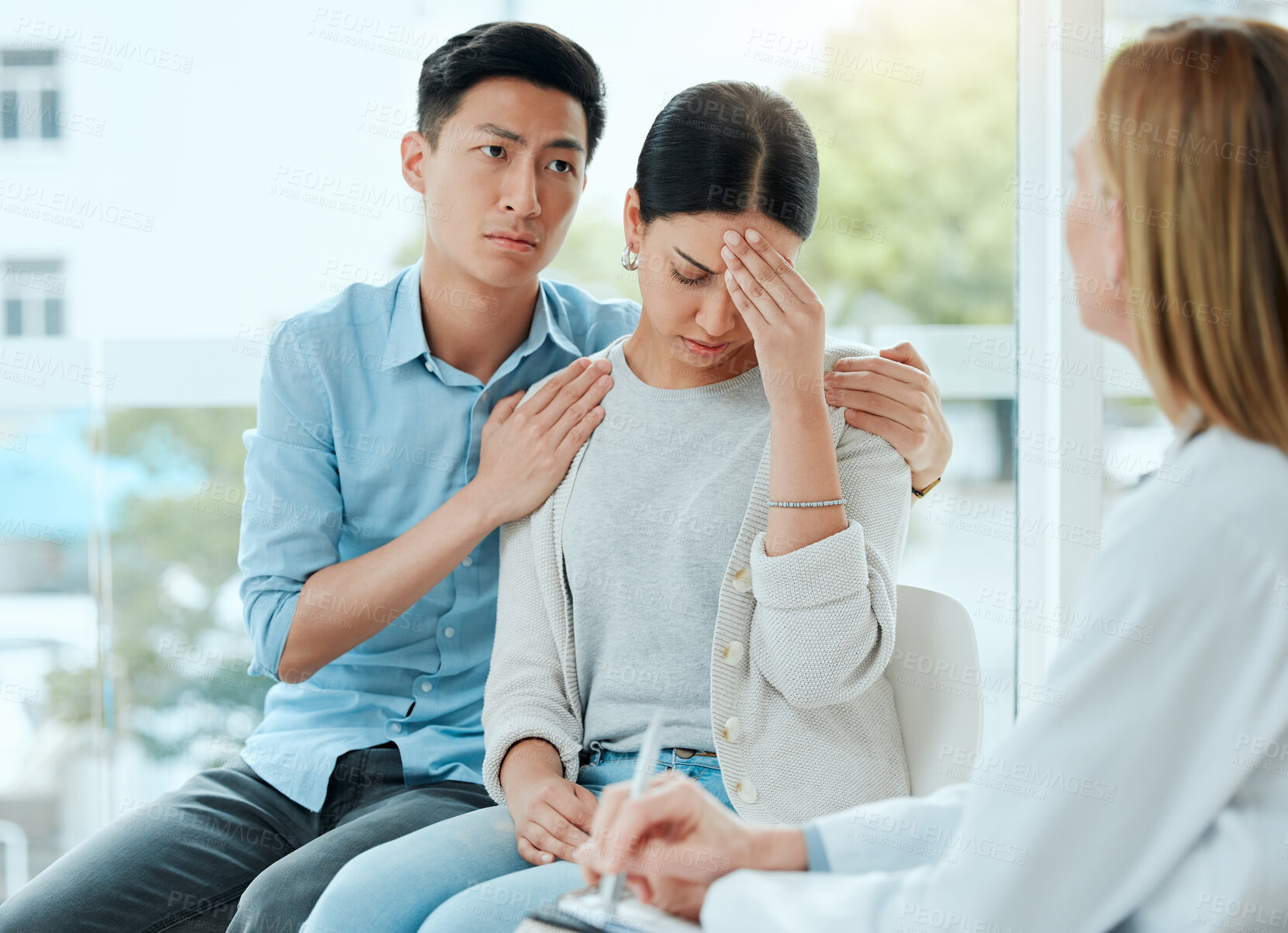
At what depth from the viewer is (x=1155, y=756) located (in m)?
0.68

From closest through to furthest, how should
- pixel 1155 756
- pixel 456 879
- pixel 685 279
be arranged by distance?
pixel 1155 756, pixel 456 879, pixel 685 279

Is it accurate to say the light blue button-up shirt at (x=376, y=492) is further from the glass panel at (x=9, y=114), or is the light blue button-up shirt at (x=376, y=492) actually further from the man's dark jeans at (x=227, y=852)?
the glass panel at (x=9, y=114)

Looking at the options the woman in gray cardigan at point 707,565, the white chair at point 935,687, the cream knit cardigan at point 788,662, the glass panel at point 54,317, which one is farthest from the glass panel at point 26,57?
the white chair at point 935,687

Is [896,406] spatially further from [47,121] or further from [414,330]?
[47,121]

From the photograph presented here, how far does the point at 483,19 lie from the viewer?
2117 millimetres

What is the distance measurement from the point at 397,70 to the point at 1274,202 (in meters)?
1.82

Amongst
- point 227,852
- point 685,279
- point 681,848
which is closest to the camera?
point 681,848

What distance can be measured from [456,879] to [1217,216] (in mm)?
1014

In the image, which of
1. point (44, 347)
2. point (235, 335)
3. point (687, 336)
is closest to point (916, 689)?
point (687, 336)

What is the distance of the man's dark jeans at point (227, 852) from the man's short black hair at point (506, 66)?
1000 millimetres

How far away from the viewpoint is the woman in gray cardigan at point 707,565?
46.5 inches

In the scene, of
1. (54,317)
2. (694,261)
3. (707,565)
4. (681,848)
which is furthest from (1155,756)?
(54,317)

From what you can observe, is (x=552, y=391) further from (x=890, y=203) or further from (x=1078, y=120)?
(x=1078, y=120)

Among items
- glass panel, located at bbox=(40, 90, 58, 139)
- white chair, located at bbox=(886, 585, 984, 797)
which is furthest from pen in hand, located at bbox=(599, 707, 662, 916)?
glass panel, located at bbox=(40, 90, 58, 139)
